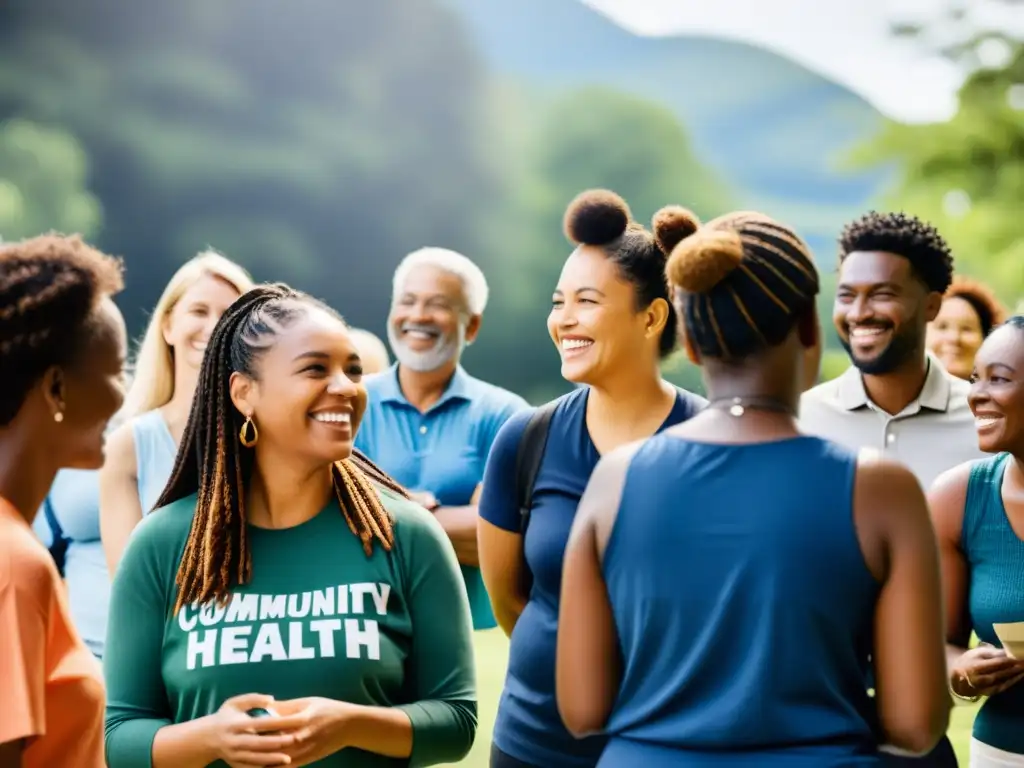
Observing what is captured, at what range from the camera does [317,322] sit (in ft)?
9.98

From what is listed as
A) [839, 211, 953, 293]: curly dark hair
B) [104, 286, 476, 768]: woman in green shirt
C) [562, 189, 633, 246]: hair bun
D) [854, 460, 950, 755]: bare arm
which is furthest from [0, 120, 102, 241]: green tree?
[854, 460, 950, 755]: bare arm

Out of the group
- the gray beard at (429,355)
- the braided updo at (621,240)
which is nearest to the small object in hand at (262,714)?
the braided updo at (621,240)

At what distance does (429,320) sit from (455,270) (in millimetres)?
259

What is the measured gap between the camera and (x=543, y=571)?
10.7 feet

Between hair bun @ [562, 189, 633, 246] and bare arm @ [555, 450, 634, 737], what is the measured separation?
1.36 metres

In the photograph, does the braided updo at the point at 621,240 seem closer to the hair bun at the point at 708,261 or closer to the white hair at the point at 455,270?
the hair bun at the point at 708,261

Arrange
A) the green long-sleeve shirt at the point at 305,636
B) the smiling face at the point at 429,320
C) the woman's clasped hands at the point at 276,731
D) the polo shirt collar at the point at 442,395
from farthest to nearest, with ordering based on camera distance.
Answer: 1. the smiling face at the point at 429,320
2. the polo shirt collar at the point at 442,395
3. the green long-sleeve shirt at the point at 305,636
4. the woman's clasped hands at the point at 276,731

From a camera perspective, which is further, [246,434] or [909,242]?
[909,242]

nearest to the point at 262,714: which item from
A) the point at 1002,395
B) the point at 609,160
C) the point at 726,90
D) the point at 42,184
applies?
the point at 1002,395

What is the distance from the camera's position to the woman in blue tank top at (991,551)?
3.17m

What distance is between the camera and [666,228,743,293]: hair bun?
2.18 meters

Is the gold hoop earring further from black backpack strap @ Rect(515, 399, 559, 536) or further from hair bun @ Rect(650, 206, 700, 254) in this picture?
hair bun @ Rect(650, 206, 700, 254)

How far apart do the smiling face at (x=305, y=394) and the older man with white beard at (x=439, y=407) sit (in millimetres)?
2036

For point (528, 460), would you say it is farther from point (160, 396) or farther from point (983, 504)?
point (160, 396)
